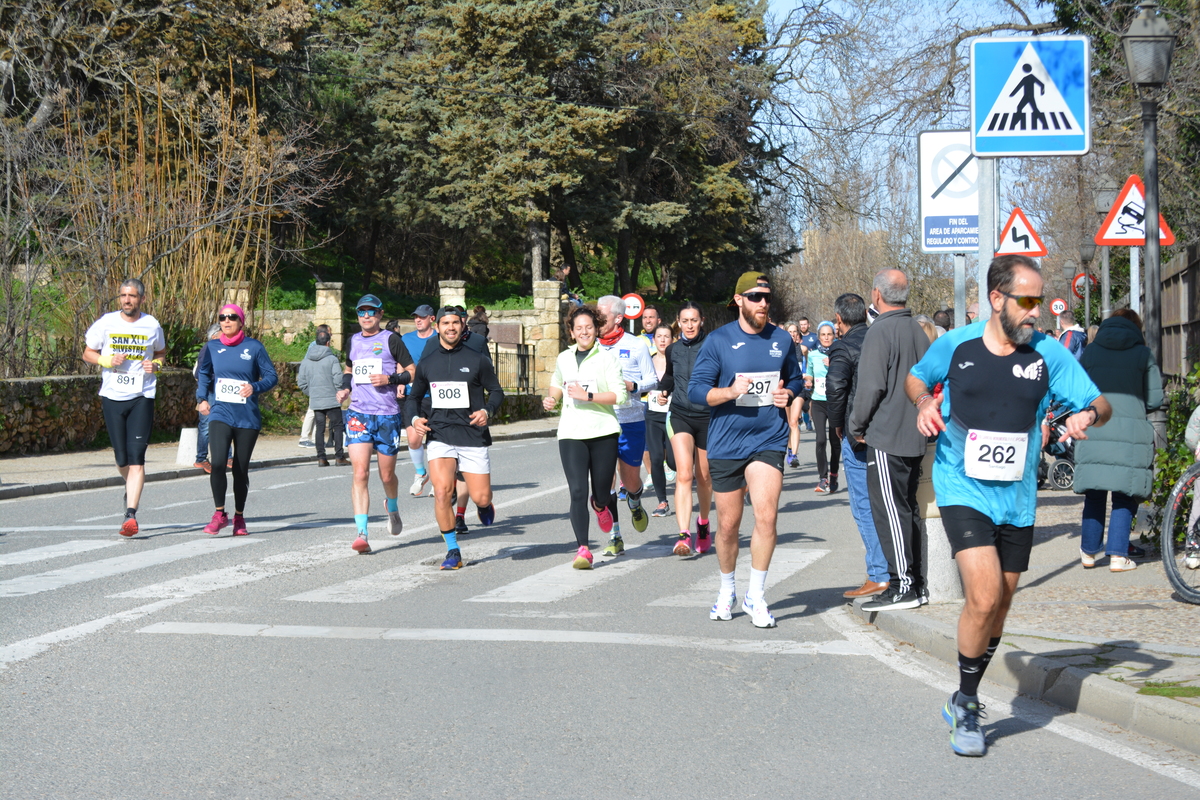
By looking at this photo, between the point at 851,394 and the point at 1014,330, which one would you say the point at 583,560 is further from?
the point at 1014,330

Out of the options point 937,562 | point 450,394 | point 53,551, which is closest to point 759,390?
point 937,562

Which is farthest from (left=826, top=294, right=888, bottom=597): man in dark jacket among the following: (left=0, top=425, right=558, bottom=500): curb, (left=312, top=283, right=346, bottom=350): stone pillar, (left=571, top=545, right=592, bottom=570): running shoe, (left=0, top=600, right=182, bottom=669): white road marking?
(left=312, top=283, right=346, bottom=350): stone pillar

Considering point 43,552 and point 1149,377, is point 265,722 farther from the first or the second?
point 1149,377

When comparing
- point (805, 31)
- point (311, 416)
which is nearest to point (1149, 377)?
point (311, 416)

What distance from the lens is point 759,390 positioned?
769 centimetres

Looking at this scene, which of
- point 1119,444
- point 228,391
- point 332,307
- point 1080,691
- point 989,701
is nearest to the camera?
point 1080,691

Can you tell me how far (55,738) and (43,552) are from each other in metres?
5.69

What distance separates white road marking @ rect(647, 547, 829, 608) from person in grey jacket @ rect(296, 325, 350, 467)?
11.1m

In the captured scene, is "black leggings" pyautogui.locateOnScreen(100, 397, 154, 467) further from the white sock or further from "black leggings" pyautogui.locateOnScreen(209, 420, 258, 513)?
the white sock

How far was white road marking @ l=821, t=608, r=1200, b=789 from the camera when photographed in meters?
4.93

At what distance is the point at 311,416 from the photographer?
22.5 meters

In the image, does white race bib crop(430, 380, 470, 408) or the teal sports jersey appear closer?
the teal sports jersey

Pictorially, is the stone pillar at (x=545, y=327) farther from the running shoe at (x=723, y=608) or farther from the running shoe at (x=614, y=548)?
the running shoe at (x=723, y=608)

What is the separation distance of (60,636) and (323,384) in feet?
44.2
